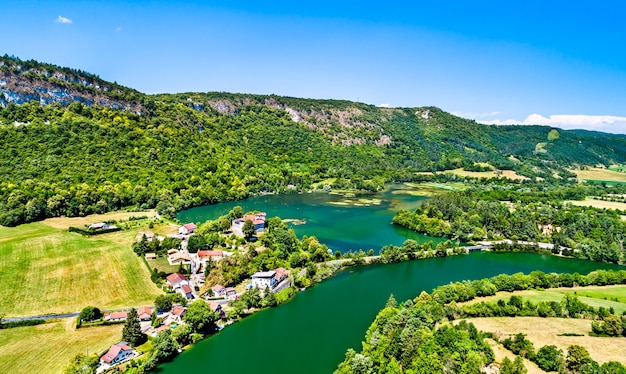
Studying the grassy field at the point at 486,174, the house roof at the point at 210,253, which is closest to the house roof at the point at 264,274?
the house roof at the point at 210,253

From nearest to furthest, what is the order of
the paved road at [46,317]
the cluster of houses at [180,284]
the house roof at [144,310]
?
the paved road at [46,317]
the house roof at [144,310]
the cluster of houses at [180,284]

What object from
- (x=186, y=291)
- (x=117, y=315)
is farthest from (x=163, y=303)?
(x=117, y=315)

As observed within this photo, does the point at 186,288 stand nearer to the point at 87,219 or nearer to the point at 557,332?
the point at 557,332

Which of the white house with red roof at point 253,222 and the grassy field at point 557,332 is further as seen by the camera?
the white house with red roof at point 253,222

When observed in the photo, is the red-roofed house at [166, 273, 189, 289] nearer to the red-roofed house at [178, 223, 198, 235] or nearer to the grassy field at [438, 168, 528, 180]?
the red-roofed house at [178, 223, 198, 235]

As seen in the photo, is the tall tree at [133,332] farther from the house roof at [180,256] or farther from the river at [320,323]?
the house roof at [180,256]

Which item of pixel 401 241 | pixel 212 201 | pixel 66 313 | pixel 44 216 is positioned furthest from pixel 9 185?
pixel 401 241
